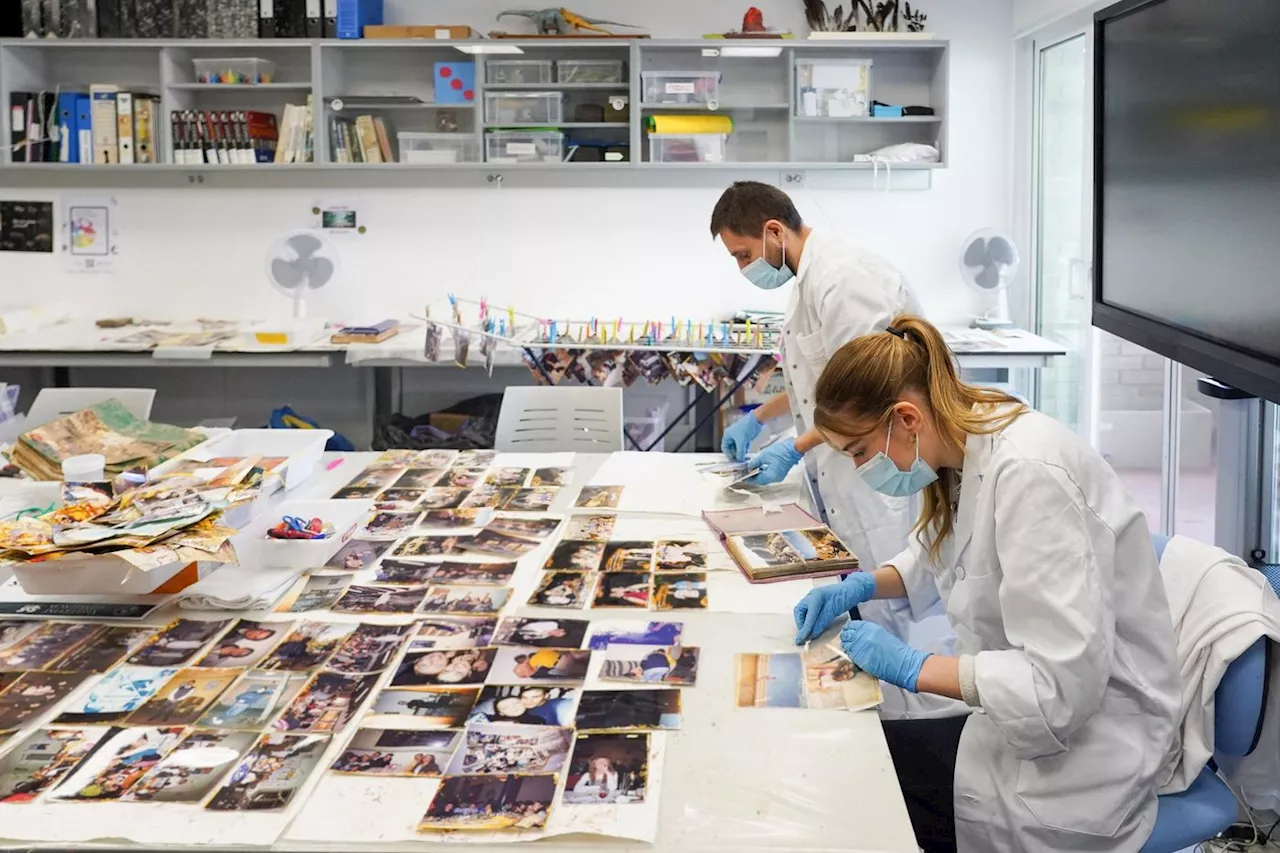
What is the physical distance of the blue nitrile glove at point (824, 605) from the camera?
1880 mm

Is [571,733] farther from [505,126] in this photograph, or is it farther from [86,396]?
[505,126]

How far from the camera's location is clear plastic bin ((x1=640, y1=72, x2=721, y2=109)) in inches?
196

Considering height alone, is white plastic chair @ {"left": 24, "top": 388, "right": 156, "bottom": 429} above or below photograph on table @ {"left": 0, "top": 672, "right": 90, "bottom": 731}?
above

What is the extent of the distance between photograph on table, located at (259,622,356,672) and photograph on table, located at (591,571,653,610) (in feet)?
1.44

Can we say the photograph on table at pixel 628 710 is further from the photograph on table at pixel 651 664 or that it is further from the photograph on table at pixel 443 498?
the photograph on table at pixel 443 498

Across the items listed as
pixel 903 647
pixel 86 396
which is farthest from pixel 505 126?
pixel 903 647

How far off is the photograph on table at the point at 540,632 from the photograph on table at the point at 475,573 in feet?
0.64

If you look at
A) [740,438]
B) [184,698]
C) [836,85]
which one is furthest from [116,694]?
[836,85]

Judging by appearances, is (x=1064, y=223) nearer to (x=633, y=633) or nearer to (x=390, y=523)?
(x=390, y=523)

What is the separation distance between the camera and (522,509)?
2.67 m

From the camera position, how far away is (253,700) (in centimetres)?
169

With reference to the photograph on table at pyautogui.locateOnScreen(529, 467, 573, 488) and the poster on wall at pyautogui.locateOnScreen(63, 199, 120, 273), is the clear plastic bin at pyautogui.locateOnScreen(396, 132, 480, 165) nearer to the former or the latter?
the poster on wall at pyautogui.locateOnScreen(63, 199, 120, 273)

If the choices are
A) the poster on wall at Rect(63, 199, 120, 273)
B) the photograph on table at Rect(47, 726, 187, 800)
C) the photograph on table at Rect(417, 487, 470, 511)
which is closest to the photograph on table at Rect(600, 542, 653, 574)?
the photograph on table at Rect(417, 487, 470, 511)

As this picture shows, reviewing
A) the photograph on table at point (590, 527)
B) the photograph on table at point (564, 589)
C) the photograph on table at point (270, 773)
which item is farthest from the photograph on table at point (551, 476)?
the photograph on table at point (270, 773)
